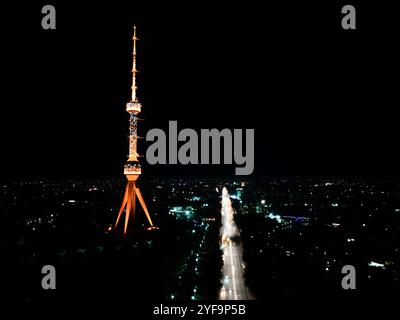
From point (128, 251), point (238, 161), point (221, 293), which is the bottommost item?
point (221, 293)

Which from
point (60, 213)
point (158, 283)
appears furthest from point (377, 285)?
point (60, 213)

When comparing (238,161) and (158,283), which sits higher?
(238,161)

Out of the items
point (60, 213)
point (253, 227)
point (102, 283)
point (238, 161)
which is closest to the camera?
point (102, 283)

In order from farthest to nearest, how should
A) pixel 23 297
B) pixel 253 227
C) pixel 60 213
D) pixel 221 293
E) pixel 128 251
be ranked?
pixel 60 213
pixel 253 227
pixel 128 251
pixel 221 293
pixel 23 297

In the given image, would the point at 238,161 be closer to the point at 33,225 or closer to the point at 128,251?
the point at 128,251

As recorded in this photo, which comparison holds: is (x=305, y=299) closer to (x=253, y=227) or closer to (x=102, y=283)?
(x=102, y=283)

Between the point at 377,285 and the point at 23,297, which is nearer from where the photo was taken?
the point at 23,297
